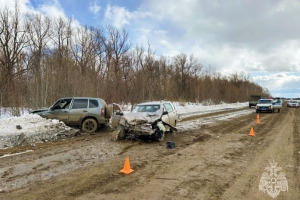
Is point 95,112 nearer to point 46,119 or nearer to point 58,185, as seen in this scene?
point 46,119

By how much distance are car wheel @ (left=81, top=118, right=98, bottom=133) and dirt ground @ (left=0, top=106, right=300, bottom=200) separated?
9.35 ft

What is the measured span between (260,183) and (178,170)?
1913 mm

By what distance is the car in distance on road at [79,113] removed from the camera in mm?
12539

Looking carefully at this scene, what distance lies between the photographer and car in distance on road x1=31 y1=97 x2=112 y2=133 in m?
12.5

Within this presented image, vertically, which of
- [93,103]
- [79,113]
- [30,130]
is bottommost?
[30,130]

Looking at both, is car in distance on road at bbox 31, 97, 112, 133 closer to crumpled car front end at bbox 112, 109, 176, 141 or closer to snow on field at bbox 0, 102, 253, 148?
snow on field at bbox 0, 102, 253, 148

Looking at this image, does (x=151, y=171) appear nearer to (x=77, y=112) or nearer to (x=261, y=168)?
(x=261, y=168)

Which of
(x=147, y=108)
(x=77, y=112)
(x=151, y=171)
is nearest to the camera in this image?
(x=151, y=171)

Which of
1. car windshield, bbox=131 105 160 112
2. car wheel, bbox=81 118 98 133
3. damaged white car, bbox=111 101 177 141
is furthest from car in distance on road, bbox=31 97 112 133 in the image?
damaged white car, bbox=111 101 177 141

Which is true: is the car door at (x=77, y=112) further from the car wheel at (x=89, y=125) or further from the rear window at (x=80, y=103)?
the car wheel at (x=89, y=125)

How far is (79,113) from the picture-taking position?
41.7 ft
